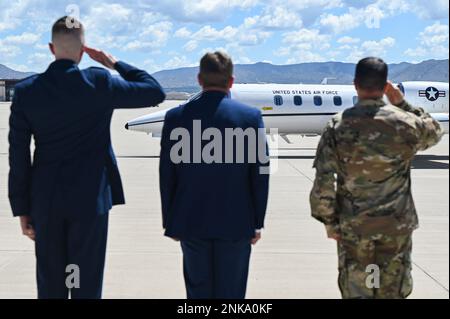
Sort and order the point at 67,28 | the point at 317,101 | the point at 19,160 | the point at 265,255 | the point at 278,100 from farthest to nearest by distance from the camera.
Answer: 1. the point at 317,101
2. the point at 278,100
3. the point at 265,255
4. the point at 19,160
5. the point at 67,28

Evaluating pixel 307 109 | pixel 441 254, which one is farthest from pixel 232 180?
pixel 307 109

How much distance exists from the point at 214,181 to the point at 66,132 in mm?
951

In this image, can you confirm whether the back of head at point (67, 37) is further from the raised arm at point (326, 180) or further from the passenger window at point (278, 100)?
the passenger window at point (278, 100)

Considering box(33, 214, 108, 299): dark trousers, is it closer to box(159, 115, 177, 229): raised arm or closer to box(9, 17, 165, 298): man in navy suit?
box(9, 17, 165, 298): man in navy suit

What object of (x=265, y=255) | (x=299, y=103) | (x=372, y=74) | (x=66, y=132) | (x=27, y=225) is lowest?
(x=265, y=255)

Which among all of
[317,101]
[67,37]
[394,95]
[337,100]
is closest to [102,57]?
[67,37]

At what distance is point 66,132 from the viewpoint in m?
4.00

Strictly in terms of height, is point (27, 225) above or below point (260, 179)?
below

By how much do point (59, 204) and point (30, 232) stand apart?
34 centimetres

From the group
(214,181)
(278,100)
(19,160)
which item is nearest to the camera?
(19,160)

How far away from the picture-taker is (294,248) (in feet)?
26.7

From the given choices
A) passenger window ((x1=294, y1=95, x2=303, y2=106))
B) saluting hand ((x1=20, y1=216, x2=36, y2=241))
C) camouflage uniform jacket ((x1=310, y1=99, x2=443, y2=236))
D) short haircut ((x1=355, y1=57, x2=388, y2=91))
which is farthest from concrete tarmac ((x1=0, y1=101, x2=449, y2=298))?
passenger window ((x1=294, y1=95, x2=303, y2=106))

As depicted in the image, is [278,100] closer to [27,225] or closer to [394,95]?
[394,95]
